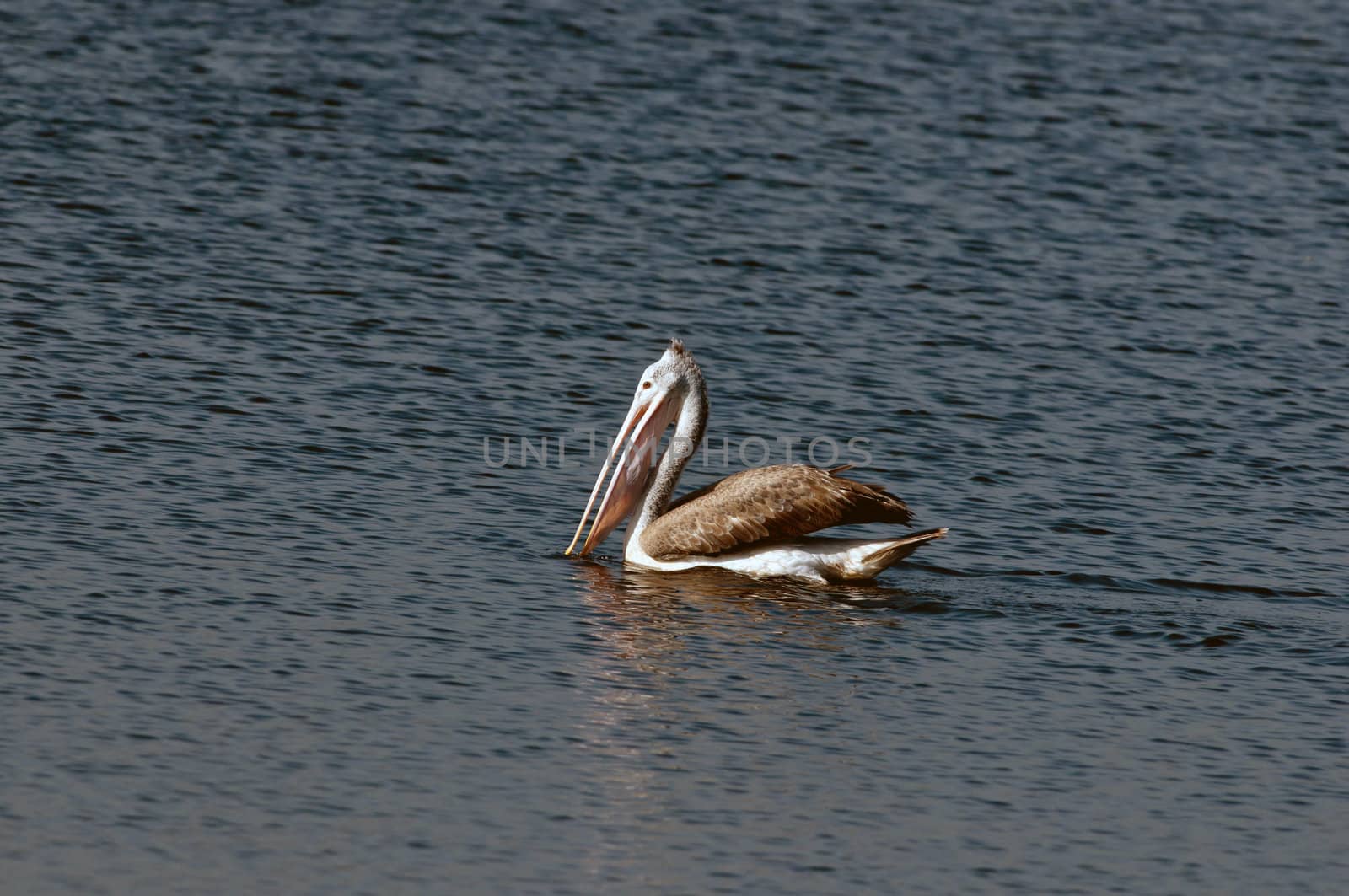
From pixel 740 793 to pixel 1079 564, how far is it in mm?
4592

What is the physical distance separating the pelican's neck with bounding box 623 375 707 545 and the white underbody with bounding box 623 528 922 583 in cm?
59

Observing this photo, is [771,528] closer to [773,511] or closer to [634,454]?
[773,511]

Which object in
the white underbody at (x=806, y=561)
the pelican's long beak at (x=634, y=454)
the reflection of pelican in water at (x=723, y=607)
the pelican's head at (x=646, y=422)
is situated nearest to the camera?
the reflection of pelican in water at (x=723, y=607)

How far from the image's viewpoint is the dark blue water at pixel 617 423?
8.70 metres

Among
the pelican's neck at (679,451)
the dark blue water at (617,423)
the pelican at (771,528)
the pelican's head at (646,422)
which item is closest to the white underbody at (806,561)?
the pelican at (771,528)

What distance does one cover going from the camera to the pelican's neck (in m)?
13.2

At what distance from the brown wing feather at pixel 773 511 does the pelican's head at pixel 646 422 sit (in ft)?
2.12

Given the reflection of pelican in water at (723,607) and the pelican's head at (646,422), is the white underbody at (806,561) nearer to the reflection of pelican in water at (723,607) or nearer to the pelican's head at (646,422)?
the reflection of pelican in water at (723,607)

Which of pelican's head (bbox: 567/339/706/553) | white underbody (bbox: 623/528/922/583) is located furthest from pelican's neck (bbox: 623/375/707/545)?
white underbody (bbox: 623/528/922/583)

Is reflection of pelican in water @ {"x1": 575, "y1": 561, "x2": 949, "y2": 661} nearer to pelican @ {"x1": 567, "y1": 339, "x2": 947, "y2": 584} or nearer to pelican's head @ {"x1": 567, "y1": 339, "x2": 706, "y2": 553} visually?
pelican @ {"x1": 567, "y1": 339, "x2": 947, "y2": 584}

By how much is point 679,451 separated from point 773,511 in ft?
3.89

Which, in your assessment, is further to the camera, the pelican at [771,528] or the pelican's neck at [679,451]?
the pelican's neck at [679,451]

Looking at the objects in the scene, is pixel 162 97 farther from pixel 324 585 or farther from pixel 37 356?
pixel 324 585

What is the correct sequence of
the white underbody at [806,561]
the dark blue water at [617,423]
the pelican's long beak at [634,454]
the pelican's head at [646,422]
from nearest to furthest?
the dark blue water at [617,423] → the white underbody at [806,561] → the pelican's long beak at [634,454] → the pelican's head at [646,422]
